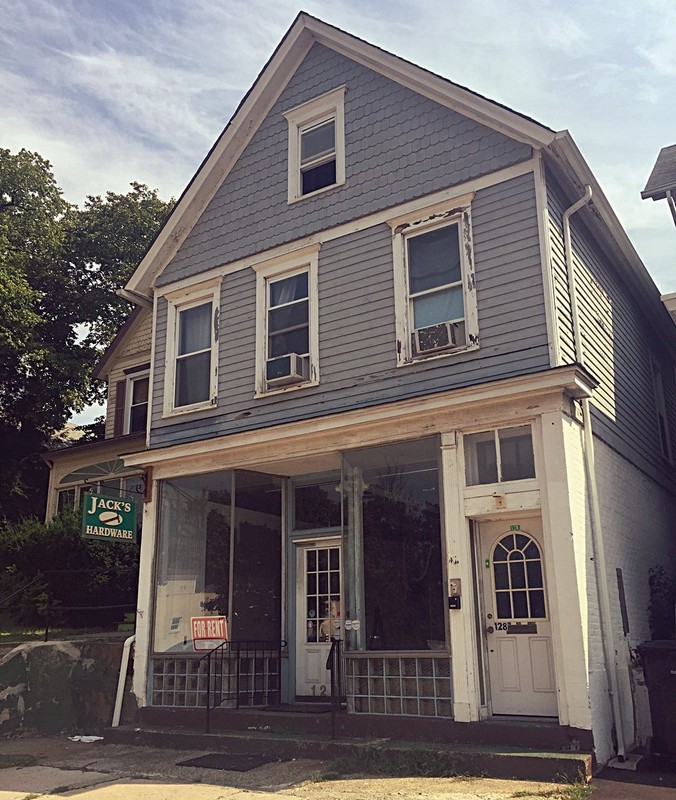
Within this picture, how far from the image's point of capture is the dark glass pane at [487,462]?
9711 mm

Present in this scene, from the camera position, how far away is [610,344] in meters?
12.4

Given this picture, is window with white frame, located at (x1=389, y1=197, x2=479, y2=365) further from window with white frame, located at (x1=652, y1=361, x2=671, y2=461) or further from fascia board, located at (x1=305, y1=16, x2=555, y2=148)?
window with white frame, located at (x1=652, y1=361, x2=671, y2=461)

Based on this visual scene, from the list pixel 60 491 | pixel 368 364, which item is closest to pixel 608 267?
pixel 368 364

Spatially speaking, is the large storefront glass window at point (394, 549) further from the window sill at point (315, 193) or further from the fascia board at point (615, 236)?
the window sill at point (315, 193)

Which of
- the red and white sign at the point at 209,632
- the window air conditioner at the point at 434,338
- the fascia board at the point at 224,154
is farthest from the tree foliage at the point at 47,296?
the window air conditioner at the point at 434,338

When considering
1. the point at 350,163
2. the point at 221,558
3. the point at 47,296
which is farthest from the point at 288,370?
the point at 47,296

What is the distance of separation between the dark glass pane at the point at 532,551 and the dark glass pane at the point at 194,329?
250 inches

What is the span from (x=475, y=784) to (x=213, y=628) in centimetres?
491

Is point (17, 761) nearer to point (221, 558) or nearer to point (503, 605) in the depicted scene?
point (221, 558)

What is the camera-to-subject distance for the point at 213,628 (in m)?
11.5

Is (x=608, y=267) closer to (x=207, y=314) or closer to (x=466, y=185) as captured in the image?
(x=466, y=185)

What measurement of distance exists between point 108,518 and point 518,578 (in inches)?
265

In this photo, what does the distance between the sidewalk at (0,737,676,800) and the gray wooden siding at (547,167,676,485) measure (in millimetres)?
4639

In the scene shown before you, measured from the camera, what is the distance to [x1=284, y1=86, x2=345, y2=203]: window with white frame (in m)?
12.6
